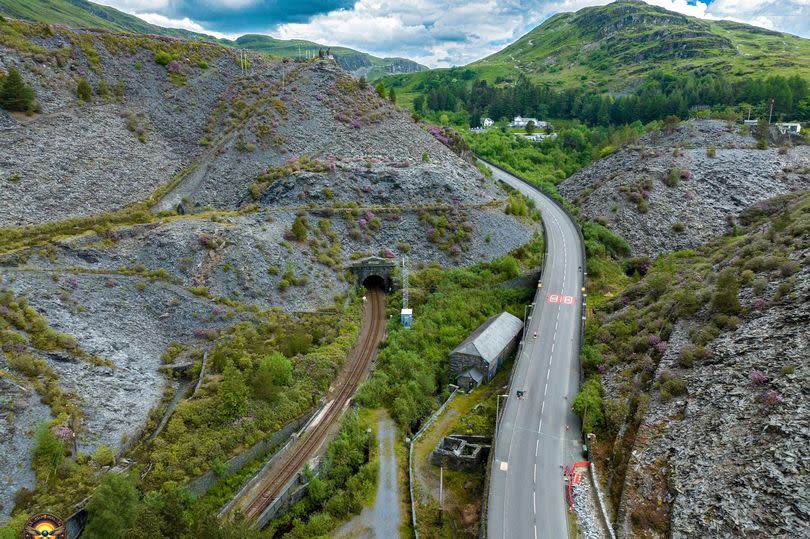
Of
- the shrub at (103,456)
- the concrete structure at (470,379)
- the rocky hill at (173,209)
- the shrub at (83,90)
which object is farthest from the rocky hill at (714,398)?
the shrub at (83,90)

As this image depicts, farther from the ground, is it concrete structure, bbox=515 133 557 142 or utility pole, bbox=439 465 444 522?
concrete structure, bbox=515 133 557 142

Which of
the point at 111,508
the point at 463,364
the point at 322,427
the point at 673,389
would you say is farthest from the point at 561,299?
the point at 111,508

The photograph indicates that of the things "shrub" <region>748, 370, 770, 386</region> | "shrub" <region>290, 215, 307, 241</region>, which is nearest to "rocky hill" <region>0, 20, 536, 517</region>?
"shrub" <region>290, 215, 307, 241</region>

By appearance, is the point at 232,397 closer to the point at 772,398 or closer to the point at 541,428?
the point at 541,428

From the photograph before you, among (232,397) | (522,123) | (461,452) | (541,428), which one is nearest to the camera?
(461,452)

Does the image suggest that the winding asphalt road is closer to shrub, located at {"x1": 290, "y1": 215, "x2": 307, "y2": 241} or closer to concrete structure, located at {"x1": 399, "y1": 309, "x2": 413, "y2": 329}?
concrete structure, located at {"x1": 399, "y1": 309, "x2": 413, "y2": 329}

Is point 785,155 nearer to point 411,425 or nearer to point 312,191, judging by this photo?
point 312,191
